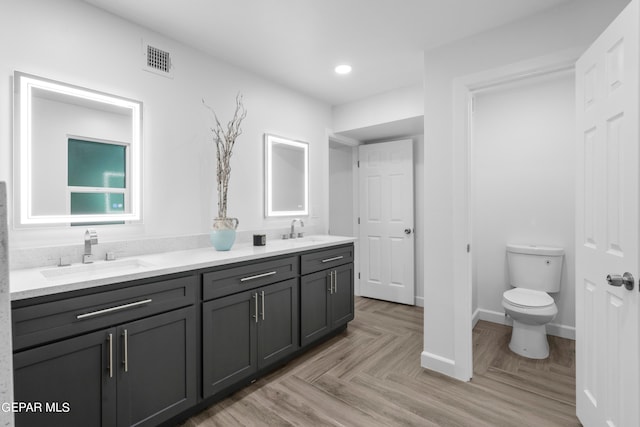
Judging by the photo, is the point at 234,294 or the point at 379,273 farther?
the point at 379,273

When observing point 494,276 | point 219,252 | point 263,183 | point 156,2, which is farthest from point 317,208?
point 156,2

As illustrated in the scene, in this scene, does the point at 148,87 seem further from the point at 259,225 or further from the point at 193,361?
the point at 193,361

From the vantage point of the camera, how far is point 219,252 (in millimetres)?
2223

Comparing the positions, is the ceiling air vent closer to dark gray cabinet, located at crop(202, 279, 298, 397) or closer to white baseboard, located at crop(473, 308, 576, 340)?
dark gray cabinet, located at crop(202, 279, 298, 397)

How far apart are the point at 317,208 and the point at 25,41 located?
2.61 m

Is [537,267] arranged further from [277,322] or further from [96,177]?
[96,177]

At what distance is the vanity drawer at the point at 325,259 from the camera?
2.56 meters

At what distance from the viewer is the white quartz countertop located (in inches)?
50.9

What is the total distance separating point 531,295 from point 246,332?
7.73ft

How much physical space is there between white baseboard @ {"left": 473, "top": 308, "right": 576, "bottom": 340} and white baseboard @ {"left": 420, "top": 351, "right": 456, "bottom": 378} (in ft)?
3.60

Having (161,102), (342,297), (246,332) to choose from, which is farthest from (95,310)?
(342,297)

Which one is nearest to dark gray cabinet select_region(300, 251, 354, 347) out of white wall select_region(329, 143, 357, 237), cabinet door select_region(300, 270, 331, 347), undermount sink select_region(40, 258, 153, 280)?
cabinet door select_region(300, 270, 331, 347)

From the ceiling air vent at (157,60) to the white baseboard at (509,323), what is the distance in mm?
3519
